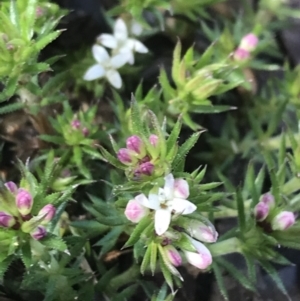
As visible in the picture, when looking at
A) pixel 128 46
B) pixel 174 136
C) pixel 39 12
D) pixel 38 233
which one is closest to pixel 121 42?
pixel 128 46

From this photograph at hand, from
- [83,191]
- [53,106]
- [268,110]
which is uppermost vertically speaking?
[53,106]

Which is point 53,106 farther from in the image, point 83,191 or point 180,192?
point 180,192

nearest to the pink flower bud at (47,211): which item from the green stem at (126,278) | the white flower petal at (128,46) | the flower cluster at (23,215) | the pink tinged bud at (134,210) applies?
the flower cluster at (23,215)

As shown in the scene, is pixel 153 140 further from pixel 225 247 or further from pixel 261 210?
pixel 225 247

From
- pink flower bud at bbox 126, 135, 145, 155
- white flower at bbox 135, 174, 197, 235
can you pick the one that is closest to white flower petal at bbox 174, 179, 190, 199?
white flower at bbox 135, 174, 197, 235

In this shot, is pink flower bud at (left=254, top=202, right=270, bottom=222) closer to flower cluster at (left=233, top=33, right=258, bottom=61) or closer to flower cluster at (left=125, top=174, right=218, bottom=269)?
flower cluster at (left=125, top=174, right=218, bottom=269)

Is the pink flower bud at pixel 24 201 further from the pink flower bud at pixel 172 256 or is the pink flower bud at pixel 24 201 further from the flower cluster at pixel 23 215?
the pink flower bud at pixel 172 256

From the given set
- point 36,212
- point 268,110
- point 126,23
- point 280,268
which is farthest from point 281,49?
point 36,212
